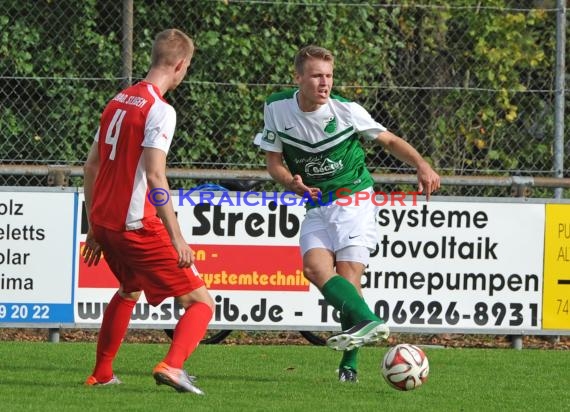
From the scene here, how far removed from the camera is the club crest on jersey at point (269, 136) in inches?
313

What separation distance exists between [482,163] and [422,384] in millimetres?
4506

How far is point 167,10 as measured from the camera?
1119cm

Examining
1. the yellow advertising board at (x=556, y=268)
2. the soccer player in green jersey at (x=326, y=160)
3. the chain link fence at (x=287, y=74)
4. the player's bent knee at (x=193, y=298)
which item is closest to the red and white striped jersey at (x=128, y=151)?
the player's bent knee at (x=193, y=298)

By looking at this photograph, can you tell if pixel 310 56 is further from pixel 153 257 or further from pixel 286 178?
pixel 153 257

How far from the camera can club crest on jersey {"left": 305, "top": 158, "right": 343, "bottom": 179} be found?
7.88 m

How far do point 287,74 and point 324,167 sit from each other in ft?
11.7

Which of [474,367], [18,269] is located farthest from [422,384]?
[18,269]

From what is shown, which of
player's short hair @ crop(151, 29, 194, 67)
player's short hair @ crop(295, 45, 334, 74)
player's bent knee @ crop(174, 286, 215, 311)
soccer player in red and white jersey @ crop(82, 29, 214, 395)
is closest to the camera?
soccer player in red and white jersey @ crop(82, 29, 214, 395)

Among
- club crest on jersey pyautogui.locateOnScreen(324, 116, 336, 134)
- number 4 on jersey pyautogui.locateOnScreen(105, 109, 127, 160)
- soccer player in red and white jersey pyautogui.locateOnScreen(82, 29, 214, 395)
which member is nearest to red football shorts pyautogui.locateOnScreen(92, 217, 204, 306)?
soccer player in red and white jersey pyautogui.locateOnScreen(82, 29, 214, 395)

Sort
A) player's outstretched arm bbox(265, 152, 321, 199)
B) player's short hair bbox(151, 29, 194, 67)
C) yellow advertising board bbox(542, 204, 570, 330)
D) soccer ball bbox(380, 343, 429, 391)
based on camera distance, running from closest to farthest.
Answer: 1. player's short hair bbox(151, 29, 194, 67)
2. soccer ball bbox(380, 343, 429, 391)
3. player's outstretched arm bbox(265, 152, 321, 199)
4. yellow advertising board bbox(542, 204, 570, 330)

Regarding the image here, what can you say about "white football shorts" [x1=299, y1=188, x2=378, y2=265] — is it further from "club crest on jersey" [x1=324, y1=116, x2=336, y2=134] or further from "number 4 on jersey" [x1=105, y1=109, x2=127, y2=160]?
"number 4 on jersey" [x1=105, y1=109, x2=127, y2=160]

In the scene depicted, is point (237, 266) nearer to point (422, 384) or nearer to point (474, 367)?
point (474, 367)

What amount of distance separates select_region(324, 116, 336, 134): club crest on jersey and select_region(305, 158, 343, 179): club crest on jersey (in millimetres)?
175

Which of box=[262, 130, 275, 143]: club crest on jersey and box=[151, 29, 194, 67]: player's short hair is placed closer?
box=[151, 29, 194, 67]: player's short hair
